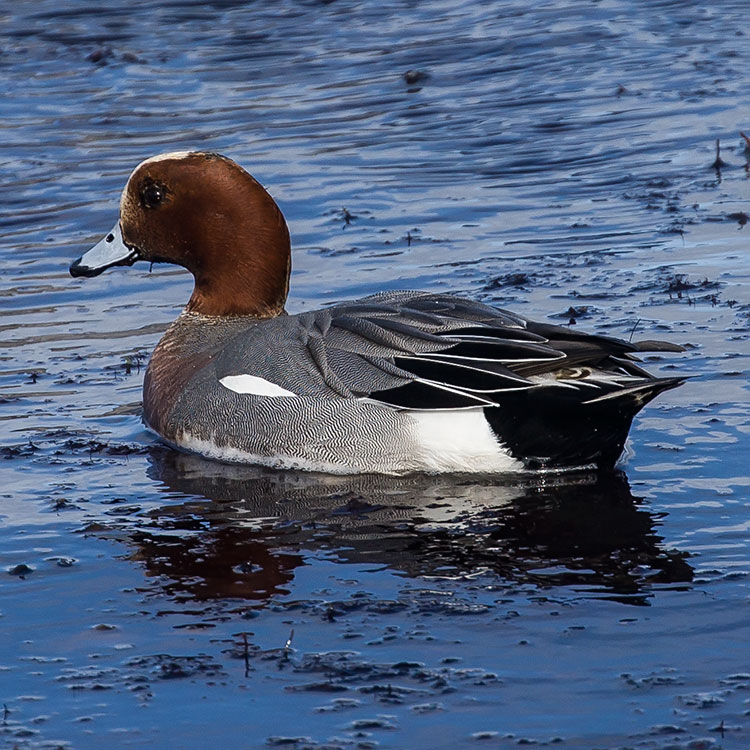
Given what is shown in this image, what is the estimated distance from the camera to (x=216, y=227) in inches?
254

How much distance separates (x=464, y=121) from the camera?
11648 millimetres

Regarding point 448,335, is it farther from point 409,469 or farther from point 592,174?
point 592,174

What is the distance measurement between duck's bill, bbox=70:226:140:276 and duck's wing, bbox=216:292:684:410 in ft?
3.56

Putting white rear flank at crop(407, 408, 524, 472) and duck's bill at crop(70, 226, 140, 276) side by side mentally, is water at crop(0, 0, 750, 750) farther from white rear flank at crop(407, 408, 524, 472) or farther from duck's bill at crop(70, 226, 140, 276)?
duck's bill at crop(70, 226, 140, 276)

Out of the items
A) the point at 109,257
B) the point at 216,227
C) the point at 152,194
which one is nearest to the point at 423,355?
the point at 216,227

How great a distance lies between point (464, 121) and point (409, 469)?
21.4 feet

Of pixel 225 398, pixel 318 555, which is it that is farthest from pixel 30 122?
pixel 318 555

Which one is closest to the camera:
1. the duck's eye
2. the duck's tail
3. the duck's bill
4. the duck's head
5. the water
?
the water

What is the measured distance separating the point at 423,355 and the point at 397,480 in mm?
484

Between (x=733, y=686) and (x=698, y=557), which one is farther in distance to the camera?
(x=698, y=557)

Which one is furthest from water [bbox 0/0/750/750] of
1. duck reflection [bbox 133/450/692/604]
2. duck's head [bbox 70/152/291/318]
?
duck's head [bbox 70/152/291/318]

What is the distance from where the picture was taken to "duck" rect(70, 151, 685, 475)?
526 cm

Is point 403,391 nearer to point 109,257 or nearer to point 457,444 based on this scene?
point 457,444

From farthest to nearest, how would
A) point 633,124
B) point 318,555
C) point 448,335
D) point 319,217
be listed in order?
point 633,124, point 319,217, point 448,335, point 318,555
